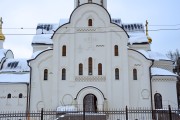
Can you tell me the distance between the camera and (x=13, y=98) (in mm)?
27172

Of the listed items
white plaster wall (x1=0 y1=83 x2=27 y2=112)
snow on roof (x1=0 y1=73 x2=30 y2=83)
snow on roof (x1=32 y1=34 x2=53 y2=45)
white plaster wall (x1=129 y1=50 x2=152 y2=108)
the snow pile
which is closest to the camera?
the snow pile

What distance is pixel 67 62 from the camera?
2595 centimetres

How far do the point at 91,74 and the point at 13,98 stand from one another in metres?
8.11

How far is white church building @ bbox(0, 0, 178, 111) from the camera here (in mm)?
25359

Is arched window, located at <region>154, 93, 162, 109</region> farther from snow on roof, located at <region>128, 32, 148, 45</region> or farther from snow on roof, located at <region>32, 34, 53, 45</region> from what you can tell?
snow on roof, located at <region>32, 34, 53, 45</region>

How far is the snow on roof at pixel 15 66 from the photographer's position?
1277 inches

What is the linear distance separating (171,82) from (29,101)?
1348 centimetres

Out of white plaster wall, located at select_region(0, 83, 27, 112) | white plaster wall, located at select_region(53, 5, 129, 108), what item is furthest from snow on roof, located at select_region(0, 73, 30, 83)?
white plaster wall, located at select_region(53, 5, 129, 108)

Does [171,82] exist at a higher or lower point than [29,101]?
higher

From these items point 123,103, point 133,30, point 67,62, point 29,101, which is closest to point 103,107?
point 123,103

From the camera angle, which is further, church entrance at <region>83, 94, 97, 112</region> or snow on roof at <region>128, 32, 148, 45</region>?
snow on roof at <region>128, 32, 148, 45</region>

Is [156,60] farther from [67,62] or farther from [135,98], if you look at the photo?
[67,62]

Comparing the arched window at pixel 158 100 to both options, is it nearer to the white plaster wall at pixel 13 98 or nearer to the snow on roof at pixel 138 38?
the snow on roof at pixel 138 38

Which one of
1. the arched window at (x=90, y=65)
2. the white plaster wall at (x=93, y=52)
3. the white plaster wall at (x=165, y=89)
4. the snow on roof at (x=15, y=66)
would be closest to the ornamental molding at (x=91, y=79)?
the white plaster wall at (x=93, y=52)
